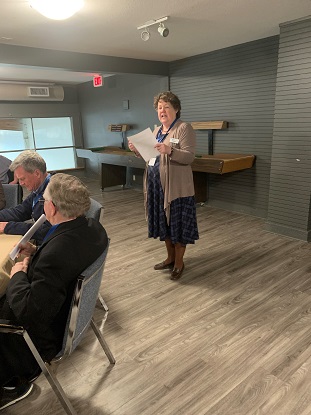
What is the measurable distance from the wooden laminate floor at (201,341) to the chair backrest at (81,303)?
51 centimetres

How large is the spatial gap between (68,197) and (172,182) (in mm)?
1300

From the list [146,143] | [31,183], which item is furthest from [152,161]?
[31,183]

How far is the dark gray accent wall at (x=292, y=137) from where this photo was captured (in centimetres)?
328

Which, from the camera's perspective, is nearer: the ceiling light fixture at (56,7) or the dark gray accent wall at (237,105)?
the ceiling light fixture at (56,7)

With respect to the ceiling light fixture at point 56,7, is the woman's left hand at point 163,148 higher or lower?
lower

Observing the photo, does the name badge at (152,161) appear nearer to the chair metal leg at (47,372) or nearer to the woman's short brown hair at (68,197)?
the woman's short brown hair at (68,197)

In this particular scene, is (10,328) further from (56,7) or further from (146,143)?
(56,7)

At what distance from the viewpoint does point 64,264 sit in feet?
3.84

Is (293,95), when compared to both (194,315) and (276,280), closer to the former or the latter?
(276,280)

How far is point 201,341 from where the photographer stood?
6.57 ft

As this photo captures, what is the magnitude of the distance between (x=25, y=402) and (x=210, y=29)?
149 inches

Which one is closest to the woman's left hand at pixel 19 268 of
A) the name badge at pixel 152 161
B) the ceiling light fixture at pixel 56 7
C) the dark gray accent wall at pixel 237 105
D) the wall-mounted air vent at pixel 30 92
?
the name badge at pixel 152 161

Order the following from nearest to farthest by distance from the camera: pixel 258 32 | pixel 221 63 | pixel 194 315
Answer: pixel 194 315, pixel 258 32, pixel 221 63

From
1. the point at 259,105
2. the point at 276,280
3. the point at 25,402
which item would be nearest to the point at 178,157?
the point at 276,280
